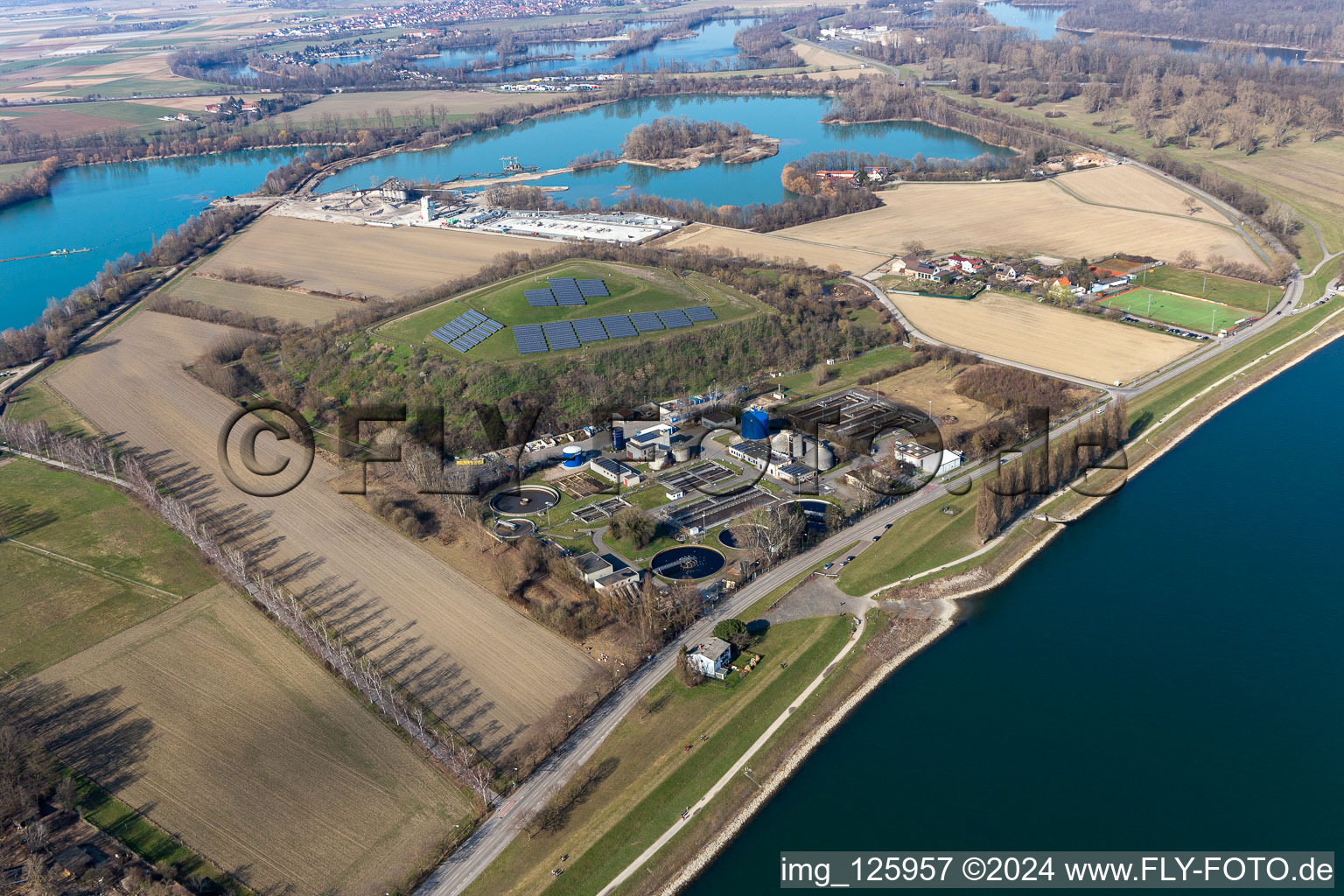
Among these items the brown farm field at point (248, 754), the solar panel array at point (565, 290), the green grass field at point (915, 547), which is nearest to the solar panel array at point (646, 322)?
the solar panel array at point (565, 290)

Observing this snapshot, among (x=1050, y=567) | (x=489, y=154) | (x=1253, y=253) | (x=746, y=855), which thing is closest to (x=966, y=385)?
(x=1050, y=567)

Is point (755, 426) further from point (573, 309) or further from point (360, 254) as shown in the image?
point (360, 254)

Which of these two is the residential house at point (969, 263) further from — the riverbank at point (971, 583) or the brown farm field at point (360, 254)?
the brown farm field at point (360, 254)

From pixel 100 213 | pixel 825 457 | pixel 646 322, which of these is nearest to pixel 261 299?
pixel 646 322

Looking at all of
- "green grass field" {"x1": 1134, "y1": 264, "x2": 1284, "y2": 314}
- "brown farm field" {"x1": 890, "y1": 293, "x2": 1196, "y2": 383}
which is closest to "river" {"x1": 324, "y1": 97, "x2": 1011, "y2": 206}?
"brown farm field" {"x1": 890, "y1": 293, "x2": 1196, "y2": 383}

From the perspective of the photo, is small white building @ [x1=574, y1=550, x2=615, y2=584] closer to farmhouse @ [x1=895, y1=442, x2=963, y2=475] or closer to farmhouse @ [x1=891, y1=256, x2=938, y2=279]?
farmhouse @ [x1=895, y1=442, x2=963, y2=475]

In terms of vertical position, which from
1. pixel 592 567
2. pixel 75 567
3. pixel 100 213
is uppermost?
pixel 100 213
